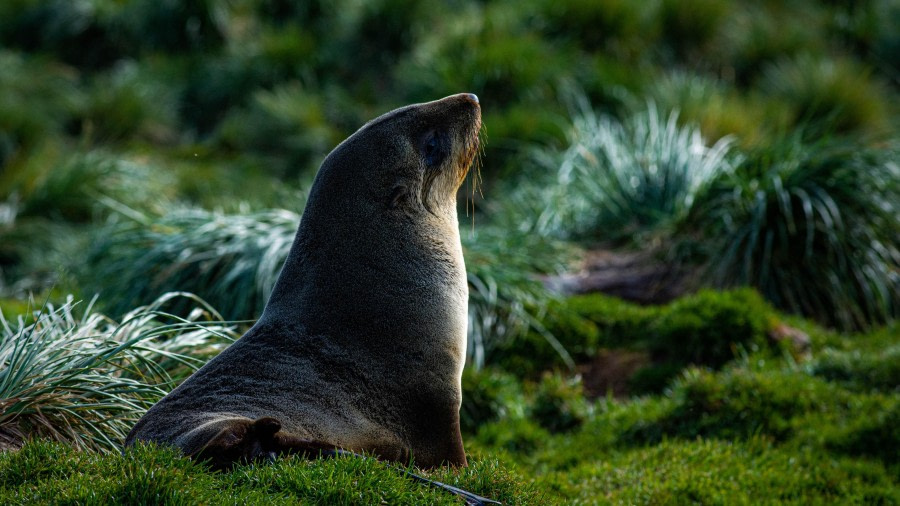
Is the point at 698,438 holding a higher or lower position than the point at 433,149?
lower

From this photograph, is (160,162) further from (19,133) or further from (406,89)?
(406,89)

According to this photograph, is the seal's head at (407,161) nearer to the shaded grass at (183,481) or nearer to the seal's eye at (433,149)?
the seal's eye at (433,149)

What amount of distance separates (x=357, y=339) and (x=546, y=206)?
578 cm

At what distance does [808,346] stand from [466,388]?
2.38m

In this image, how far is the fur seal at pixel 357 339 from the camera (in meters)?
3.13

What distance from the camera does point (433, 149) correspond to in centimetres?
404

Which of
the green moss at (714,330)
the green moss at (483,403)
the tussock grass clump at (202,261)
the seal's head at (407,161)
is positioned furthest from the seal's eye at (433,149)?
the green moss at (714,330)

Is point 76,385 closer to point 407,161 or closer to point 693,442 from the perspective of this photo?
point 407,161

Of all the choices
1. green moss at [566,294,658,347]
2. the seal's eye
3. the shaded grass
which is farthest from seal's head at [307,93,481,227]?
green moss at [566,294,658,347]

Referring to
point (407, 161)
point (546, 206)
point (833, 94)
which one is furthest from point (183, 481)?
point (833, 94)

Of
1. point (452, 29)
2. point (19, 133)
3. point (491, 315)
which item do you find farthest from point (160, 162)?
point (491, 315)

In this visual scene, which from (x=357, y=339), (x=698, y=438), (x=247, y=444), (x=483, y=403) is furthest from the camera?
(x=483, y=403)

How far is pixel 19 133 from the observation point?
12211 millimetres

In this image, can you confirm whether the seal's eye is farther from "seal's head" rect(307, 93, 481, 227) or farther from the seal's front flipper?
the seal's front flipper
